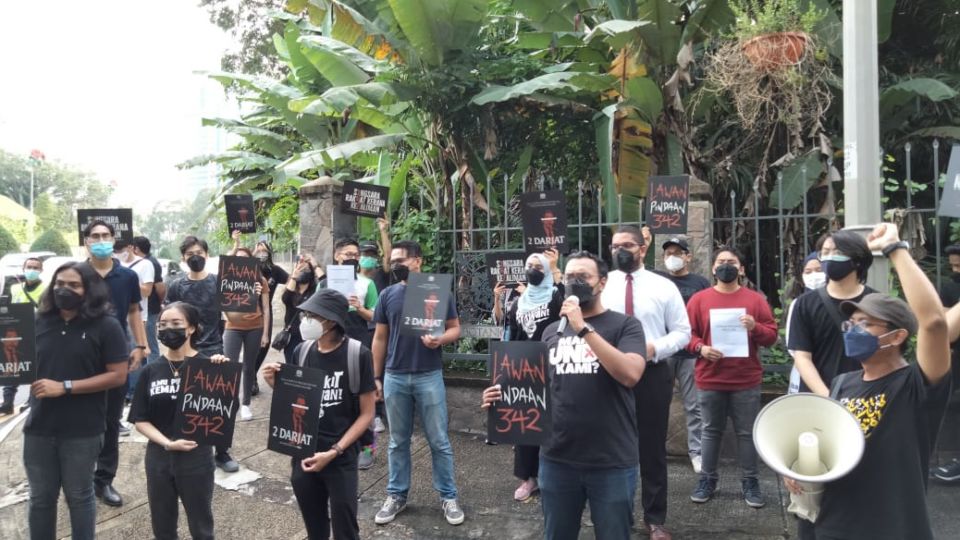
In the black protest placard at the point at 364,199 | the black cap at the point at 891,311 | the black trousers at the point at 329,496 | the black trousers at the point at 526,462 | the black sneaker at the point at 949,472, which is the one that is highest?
the black protest placard at the point at 364,199

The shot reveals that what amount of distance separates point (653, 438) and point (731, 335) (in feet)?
3.19

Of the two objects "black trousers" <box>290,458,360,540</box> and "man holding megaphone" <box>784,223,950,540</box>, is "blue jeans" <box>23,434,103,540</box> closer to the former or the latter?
"black trousers" <box>290,458,360,540</box>

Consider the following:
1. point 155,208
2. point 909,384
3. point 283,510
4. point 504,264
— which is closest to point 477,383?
point 504,264

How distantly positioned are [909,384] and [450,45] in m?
7.00

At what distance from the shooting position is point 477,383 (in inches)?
277

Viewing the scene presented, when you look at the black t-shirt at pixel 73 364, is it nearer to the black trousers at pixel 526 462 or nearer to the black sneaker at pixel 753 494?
the black trousers at pixel 526 462

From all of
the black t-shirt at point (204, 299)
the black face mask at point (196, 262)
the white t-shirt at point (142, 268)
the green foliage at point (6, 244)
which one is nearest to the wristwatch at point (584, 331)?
the black t-shirt at point (204, 299)

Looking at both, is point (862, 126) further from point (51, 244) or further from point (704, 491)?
point (51, 244)

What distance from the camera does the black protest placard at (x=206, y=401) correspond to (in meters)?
3.81

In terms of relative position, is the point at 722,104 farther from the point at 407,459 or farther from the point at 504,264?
the point at 407,459

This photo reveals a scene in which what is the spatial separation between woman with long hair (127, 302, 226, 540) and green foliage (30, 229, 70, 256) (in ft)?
119

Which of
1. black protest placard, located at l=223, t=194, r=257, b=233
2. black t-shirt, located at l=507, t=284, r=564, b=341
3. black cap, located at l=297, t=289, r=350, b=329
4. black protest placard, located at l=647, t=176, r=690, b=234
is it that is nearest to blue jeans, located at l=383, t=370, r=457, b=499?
black t-shirt, located at l=507, t=284, r=564, b=341

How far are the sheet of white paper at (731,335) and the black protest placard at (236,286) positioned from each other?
4077mm

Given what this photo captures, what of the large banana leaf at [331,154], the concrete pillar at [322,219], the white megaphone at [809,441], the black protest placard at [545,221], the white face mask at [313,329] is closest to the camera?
the white megaphone at [809,441]
